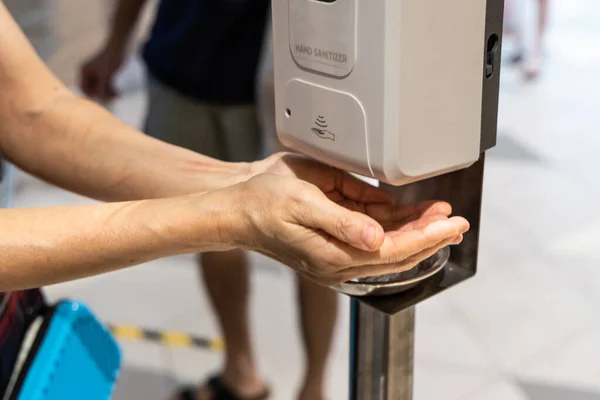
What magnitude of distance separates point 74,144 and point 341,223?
36 cm

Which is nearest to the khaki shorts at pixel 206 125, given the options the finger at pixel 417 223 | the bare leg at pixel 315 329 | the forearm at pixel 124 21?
the forearm at pixel 124 21

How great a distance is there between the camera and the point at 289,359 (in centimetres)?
151

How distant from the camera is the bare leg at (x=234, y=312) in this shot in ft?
4.49

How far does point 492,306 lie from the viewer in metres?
1.63

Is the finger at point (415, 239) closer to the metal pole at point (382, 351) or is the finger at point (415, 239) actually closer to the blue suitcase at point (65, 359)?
the metal pole at point (382, 351)

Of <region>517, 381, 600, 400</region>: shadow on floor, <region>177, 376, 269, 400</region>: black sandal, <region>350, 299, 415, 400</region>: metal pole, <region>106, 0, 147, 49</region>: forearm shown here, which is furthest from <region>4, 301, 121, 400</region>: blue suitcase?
<region>517, 381, 600, 400</region>: shadow on floor

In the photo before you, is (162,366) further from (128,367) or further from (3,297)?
(3,297)

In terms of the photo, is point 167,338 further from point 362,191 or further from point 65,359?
point 362,191

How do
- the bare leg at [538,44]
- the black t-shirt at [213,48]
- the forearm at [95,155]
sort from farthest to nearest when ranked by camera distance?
the bare leg at [538,44] < the black t-shirt at [213,48] < the forearm at [95,155]

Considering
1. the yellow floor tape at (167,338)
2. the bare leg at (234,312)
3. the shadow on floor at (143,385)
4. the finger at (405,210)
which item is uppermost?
the finger at (405,210)

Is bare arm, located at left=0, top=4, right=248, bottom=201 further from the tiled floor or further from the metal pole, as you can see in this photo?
the tiled floor

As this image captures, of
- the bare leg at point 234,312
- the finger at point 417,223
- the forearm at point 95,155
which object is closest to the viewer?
the finger at point 417,223

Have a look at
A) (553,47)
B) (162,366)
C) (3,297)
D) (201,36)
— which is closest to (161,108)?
(201,36)

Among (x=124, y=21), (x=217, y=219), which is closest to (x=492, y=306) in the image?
(x=124, y=21)
